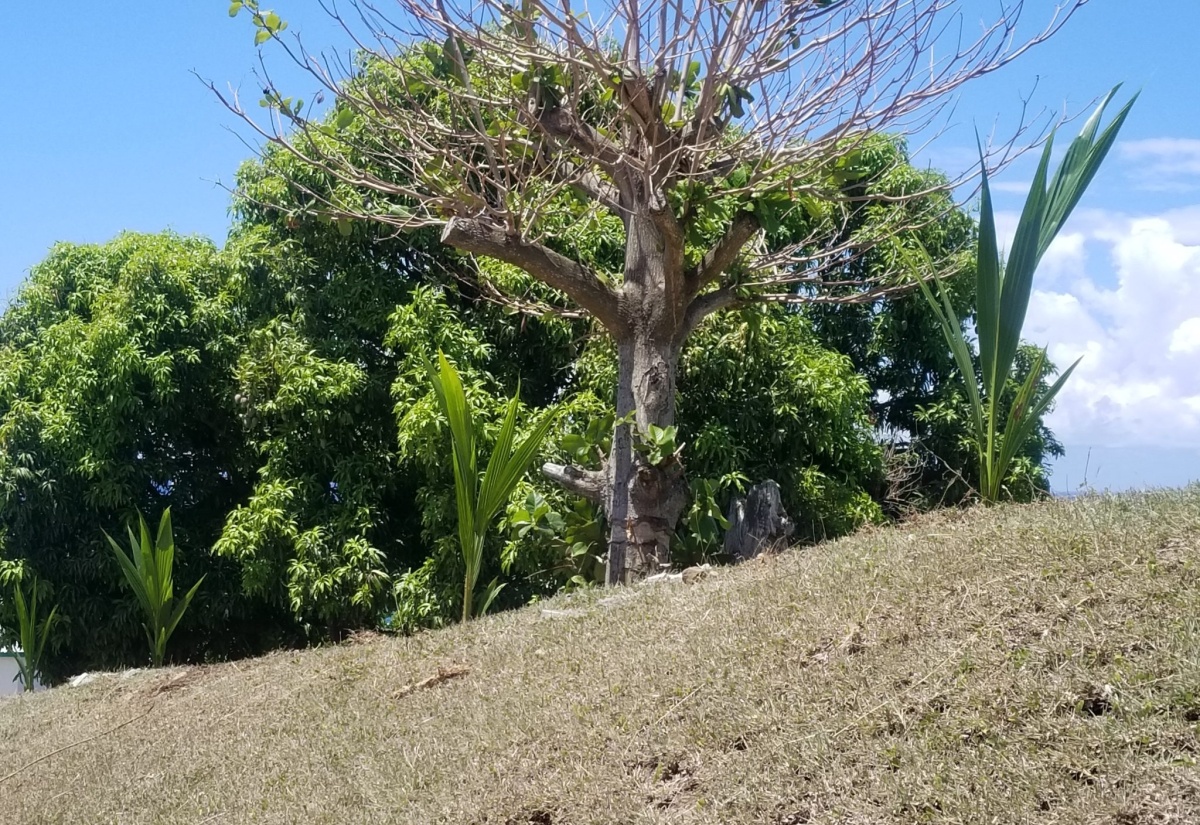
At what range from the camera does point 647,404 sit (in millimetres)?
7957

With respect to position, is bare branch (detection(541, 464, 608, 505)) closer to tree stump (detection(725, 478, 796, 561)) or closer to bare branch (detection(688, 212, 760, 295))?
tree stump (detection(725, 478, 796, 561))

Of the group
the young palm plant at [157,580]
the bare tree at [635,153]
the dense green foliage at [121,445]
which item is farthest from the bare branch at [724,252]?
the dense green foliage at [121,445]

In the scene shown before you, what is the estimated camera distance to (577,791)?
418 cm

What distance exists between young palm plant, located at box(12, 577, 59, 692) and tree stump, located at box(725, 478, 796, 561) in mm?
7599

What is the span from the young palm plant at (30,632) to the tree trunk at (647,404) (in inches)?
279

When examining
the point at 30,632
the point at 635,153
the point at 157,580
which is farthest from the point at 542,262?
the point at 30,632

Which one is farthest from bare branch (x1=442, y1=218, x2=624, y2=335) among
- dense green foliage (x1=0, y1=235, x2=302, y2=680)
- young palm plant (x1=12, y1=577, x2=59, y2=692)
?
young palm plant (x1=12, y1=577, x2=59, y2=692)

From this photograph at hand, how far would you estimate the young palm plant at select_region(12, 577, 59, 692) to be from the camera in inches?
467

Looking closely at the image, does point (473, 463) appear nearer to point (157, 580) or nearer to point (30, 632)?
point (157, 580)

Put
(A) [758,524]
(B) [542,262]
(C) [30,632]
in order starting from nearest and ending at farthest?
1. (B) [542,262]
2. (A) [758,524]
3. (C) [30,632]

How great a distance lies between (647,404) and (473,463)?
1299mm

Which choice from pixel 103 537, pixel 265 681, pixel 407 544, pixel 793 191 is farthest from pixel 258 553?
pixel 793 191

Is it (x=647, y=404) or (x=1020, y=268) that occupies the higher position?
(x=1020, y=268)

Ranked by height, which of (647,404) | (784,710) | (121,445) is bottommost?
(784,710)
